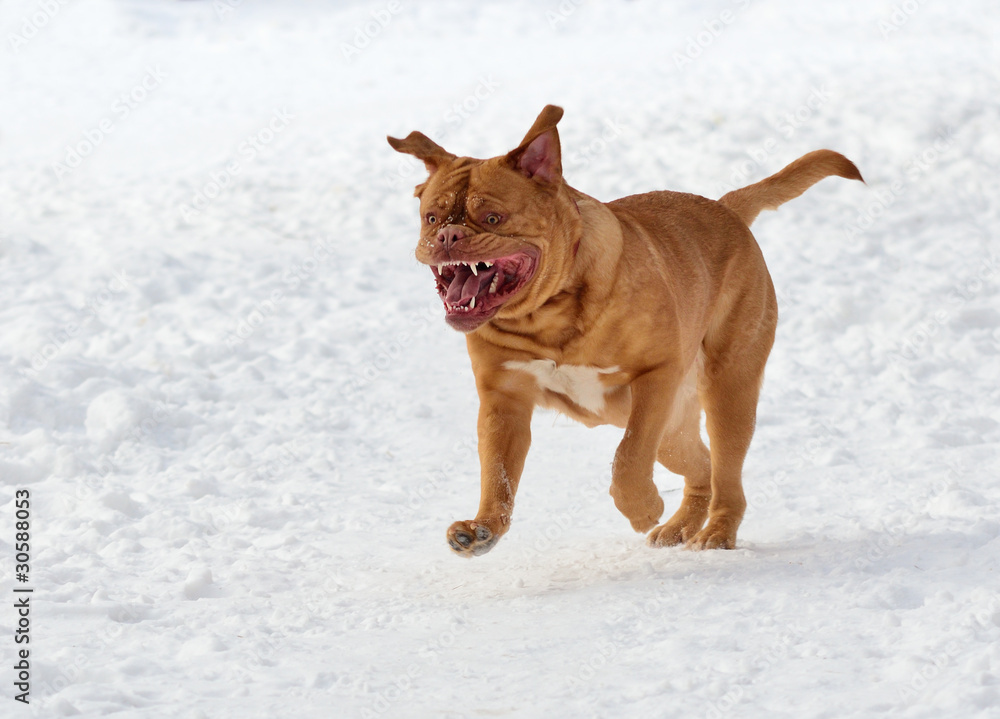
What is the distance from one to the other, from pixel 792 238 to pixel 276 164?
547cm

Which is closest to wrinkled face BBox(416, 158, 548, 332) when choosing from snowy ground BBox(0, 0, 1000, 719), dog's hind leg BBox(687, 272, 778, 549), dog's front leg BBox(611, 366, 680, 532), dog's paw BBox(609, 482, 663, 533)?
dog's front leg BBox(611, 366, 680, 532)

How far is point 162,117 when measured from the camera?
1341 centimetres

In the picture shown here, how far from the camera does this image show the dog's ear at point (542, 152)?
399cm

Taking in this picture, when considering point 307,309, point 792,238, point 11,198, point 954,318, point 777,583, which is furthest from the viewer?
point 11,198

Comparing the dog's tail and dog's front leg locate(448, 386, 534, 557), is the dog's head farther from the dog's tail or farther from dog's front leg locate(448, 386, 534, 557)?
the dog's tail

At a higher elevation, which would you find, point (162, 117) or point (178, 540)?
point (162, 117)

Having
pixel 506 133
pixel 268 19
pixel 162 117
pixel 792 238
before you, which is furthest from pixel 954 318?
pixel 268 19

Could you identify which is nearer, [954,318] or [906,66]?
[954,318]

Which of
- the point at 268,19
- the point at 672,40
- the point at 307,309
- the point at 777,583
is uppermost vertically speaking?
the point at 268,19

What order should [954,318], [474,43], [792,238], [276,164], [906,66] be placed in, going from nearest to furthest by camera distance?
[954,318]
[792,238]
[276,164]
[906,66]
[474,43]

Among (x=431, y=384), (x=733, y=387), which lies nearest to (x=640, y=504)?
(x=733, y=387)

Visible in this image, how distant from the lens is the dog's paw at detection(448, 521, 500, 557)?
3885 mm

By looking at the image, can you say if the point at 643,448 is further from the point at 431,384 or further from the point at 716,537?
the point at 431,384

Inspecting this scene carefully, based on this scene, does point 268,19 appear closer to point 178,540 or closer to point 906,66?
point 906,66
